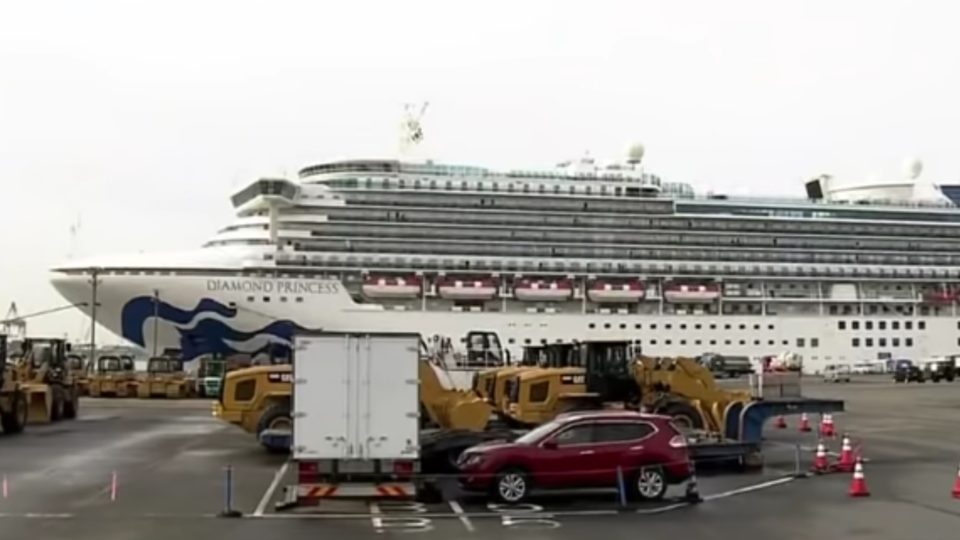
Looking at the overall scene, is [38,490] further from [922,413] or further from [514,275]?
Answer: [514,275]

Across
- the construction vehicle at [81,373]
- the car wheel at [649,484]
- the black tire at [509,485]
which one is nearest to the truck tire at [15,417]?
the black tire at [509,485]

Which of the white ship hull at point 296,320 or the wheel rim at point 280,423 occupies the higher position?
the white ship hull at point 296,320

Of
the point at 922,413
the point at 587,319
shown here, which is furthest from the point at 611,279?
the point at 922,413

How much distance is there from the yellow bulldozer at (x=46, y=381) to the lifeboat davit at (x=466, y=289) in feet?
99.1

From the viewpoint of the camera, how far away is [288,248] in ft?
225

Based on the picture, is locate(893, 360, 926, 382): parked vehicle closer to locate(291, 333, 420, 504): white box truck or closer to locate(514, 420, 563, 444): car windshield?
locate(514, 420, 563, 444): car windshield

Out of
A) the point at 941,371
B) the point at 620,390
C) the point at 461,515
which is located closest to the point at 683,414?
the point at 620,390

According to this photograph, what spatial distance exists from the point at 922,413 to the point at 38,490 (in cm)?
2940

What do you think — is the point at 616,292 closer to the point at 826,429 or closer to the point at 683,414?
the point at 826,429

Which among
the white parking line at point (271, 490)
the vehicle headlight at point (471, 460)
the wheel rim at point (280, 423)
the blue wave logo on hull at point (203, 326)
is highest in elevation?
the blue wave logo on hull at point (203, 326)

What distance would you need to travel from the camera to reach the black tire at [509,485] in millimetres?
16203

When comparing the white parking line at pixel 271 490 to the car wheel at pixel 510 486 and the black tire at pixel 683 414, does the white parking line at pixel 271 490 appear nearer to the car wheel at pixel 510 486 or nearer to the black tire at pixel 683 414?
the car wheel at pixel 510 486

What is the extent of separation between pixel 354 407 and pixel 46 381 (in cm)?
2453

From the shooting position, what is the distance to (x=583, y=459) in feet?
54.0
